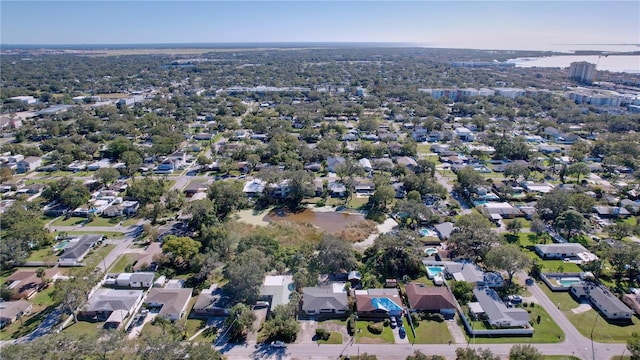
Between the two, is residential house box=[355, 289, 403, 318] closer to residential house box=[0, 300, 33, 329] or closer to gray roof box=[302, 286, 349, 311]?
gray roof box=[302, 286, 349, 311]

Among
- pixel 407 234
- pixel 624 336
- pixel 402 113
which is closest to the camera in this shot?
pixel 624 336

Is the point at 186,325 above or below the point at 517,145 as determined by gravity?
below

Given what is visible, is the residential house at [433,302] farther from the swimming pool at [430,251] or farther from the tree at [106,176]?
the tree at [106,176]

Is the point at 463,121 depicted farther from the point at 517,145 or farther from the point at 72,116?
the point at 72,116

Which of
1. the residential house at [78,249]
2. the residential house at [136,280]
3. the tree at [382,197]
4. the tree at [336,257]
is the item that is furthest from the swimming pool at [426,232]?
the residential house at [78,249]

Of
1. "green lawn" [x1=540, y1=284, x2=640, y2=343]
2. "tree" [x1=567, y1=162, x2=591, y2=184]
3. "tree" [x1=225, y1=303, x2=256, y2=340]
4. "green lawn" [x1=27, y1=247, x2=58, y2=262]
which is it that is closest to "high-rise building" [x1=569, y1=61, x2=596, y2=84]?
"tree" [x1=567, y1=162, x2=591, y2=184]

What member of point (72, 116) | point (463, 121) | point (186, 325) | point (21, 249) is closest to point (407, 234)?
point (186, 325)
